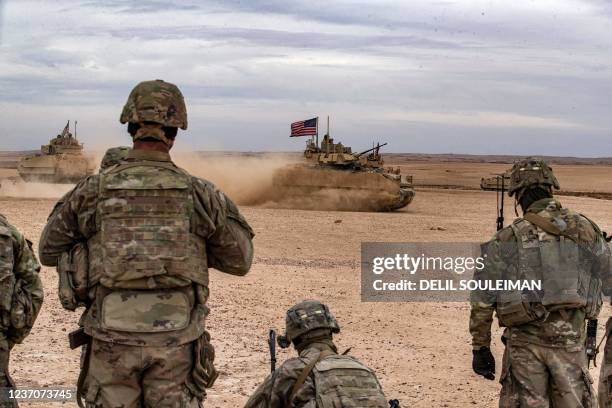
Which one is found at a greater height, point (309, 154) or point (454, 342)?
Answer: point (309, 154)

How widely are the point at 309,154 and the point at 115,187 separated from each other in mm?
26218

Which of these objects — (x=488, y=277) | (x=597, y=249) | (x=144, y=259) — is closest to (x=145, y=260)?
(x=144, y=259)

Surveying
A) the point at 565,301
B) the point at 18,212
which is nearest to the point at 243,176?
the point at 18,212

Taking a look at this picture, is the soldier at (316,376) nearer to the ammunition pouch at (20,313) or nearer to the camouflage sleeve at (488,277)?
the camouflage sleeve at (488,277)

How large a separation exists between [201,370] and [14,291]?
4.24 ft

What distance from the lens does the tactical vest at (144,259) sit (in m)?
3.89

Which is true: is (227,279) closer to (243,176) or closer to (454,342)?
(454,342)

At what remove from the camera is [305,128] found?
31.3 meters

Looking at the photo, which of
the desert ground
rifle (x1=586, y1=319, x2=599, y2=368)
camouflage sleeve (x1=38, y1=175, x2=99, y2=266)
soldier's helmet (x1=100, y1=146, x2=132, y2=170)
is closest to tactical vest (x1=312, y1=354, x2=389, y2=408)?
camouflage sleeve (x1=38, y1=175, x2=99, y2=266)

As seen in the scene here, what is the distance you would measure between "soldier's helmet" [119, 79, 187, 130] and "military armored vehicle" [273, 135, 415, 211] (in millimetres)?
22727

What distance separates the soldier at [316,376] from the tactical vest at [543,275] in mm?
1285

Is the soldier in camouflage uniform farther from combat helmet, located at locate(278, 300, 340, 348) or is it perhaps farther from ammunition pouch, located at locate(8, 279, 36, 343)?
ammunition pouch, located at locate(8, 279, 36, 343)

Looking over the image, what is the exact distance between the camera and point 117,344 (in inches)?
153

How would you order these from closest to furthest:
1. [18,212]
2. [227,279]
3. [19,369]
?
1. [19,369]
2. [227,279]
3. [18,212]
